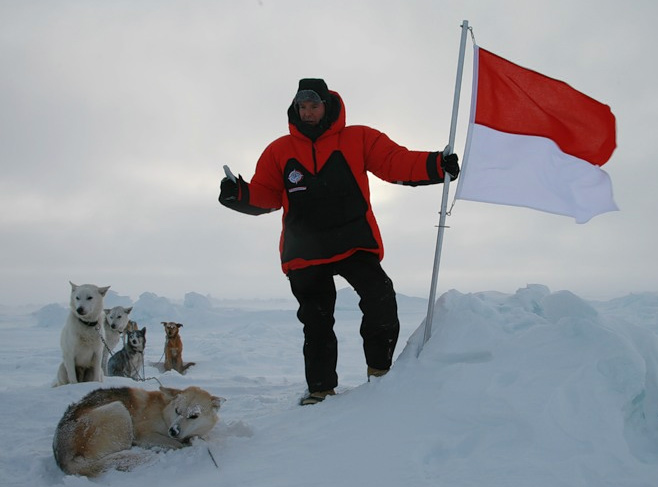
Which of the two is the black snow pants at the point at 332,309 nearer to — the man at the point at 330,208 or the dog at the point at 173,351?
the man at the point at 330,208

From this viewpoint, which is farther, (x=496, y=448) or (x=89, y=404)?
(x=89, y=404)

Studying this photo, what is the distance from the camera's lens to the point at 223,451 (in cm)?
262

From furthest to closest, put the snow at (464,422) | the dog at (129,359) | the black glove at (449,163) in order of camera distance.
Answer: the dog at (129,359) < the black glove at (449,163) < the snow at (464,422)

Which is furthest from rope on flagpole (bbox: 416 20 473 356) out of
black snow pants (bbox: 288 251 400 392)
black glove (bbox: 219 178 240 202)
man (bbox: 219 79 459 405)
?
black glove (bbox: 219 178 240 202)

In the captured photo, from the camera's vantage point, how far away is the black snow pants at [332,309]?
338 centimetres

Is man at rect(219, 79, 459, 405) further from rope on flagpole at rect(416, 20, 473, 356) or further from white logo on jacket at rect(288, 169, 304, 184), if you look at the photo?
rope on flagpole at rect(416, 20, 473, 356)

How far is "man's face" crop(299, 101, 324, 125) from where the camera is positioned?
11.2ft

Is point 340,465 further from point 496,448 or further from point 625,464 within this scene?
point 625,464

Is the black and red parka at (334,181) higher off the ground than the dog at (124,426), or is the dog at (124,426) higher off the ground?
the black and red parka at (334,181)

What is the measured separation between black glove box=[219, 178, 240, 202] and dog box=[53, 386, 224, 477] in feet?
4.34

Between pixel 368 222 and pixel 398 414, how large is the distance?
1.32 metres

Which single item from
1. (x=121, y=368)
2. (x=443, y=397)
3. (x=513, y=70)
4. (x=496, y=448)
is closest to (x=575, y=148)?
(x=513, y=70)

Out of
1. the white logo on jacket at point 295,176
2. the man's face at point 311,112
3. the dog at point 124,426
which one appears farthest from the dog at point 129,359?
the man's face at point 311,112

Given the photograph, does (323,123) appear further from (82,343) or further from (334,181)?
(82,343)
